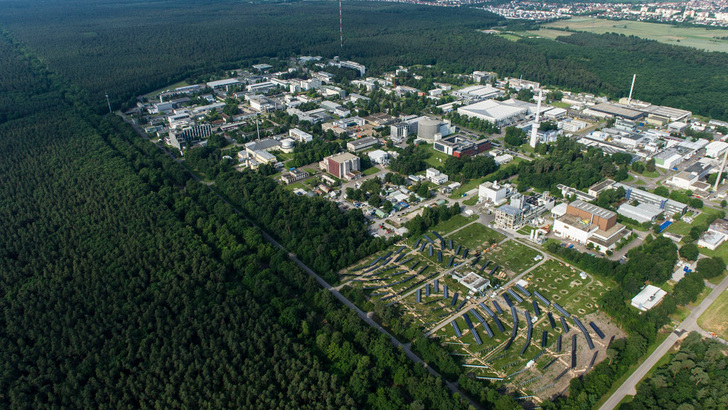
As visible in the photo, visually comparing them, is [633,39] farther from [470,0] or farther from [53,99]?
[53,99]

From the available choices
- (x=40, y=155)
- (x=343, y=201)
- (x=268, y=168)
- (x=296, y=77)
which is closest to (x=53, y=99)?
(x=40, y=155)

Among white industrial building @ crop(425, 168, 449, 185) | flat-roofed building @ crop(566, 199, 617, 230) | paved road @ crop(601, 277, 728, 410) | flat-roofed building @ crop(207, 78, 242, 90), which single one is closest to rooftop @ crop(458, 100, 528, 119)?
white industrial building @ crop(425, 168, 449, 185)

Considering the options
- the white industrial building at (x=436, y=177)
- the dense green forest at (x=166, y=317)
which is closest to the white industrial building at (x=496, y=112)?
the white industrial building at (x=436, y=177)

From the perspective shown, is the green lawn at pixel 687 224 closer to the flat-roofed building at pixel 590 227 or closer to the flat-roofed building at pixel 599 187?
the flat-roofed building at pixel 590 227

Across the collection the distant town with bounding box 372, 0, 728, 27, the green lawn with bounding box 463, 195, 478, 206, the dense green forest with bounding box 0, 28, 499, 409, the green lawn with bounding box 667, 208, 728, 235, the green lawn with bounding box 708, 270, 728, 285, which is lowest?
the green lawn with bounding box 708, 270, 728, 285

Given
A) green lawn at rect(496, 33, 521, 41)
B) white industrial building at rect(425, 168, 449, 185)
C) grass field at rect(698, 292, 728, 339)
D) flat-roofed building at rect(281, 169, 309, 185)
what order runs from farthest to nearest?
1. green lawn at rect(496, 33, 521, 41)
2. flat-roofed building at rect(281, 169, 309, 185)
3. white industrial building at rect(425, 168, 449, 185)
4. grass field at rect(698, 292, 728, 339)

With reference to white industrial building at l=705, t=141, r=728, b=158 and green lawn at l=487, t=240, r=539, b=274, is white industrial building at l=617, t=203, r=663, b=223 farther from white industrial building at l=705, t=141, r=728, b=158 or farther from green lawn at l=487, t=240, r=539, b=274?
white industrial building at l=705, t=141, r=728, b=158
